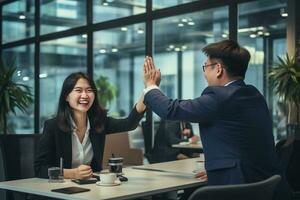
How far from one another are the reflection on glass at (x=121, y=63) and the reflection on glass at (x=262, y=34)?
1717 mm

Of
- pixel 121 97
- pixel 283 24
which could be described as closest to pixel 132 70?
pixel 121 97

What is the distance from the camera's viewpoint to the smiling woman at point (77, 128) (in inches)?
104

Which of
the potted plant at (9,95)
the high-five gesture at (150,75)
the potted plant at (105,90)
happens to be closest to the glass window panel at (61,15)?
the potted plant at (105,90)

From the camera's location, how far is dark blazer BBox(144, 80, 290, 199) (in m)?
1.93

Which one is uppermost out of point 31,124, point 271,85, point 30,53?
point 30,53

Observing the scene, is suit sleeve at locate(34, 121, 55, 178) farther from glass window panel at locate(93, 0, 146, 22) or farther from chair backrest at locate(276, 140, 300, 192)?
glass window panel at locate(93, 0, 146, 22)

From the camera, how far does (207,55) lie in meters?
2.09

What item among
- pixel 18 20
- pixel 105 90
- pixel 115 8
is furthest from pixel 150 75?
pixel 18 20

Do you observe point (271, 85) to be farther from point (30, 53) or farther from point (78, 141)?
point (30, 53)

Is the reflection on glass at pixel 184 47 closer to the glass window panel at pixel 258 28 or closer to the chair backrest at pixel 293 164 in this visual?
the glass window panel at pixel 258 28

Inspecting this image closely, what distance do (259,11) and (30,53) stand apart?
175 inches

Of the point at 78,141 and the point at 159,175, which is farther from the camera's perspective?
the point at 78,141

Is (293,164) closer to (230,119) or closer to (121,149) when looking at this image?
(230,119)

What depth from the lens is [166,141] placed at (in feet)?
17.6
